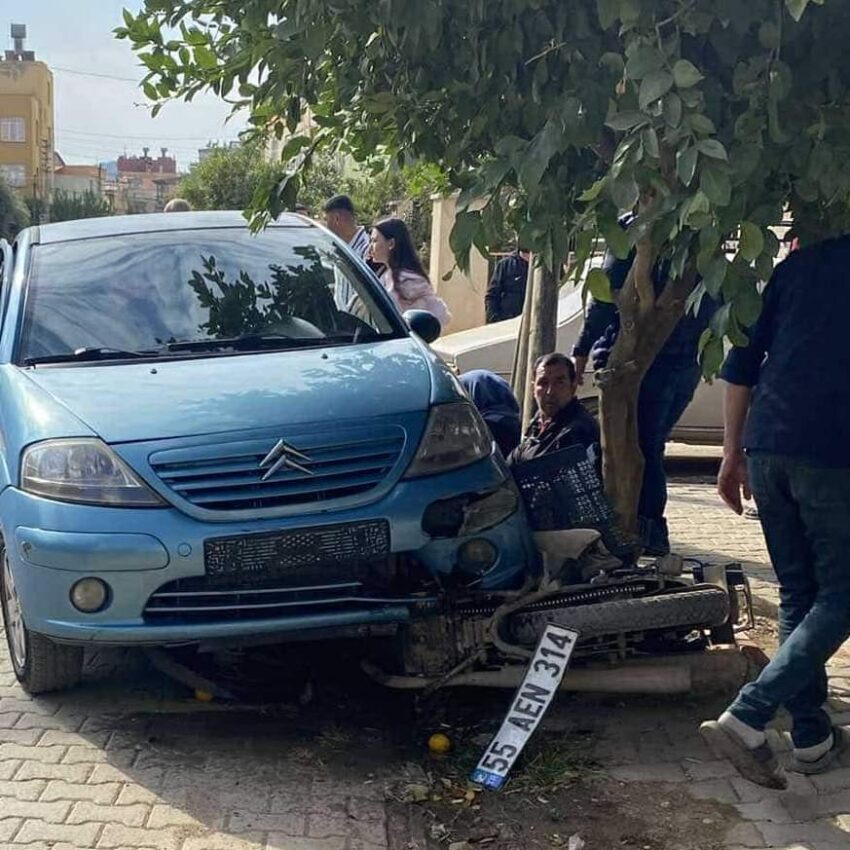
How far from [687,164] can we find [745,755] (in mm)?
1789

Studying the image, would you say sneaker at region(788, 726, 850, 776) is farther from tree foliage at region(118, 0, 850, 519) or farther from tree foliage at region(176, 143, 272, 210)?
tree foliage at region(176, 143, 272, 210)

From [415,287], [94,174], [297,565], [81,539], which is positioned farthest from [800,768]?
[94,174]

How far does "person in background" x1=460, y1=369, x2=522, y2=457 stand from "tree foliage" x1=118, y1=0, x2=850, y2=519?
159 cm

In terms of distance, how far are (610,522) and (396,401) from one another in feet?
3.17

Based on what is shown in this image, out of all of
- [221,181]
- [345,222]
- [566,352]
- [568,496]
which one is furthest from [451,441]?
[221,181]

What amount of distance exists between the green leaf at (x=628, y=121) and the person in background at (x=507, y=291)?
810 centimetres

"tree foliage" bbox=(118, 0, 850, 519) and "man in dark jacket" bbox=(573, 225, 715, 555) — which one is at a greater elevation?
"tree foliage" bbox=(118, 0, 850, 519)

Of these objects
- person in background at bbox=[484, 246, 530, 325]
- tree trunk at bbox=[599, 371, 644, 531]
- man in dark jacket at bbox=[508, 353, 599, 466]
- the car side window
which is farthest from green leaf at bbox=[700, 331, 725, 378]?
person in background at bbox=[484, 246, 530, 325]

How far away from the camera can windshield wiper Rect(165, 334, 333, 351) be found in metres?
5.18

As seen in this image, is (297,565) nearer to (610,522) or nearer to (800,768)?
(610,522)

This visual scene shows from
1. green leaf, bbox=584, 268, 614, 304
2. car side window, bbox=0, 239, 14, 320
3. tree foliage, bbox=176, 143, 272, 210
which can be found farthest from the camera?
tree foliage, bbox=176, 143, 272, 210

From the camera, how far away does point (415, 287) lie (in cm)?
721

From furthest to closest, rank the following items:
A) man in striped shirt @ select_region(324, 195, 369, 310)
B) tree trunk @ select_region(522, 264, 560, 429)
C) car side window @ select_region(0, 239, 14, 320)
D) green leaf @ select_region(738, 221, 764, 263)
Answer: man in striped shirt @ select_region(324, 195, 369, 310) < tree trunk @ select_region(522, 264, 560, 429) < car side window @ select_region(0, 239, 14, 320) < green leaf @ select_region(738, 221, 764, 263)

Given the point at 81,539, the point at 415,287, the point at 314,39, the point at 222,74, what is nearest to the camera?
the point at 314,39
